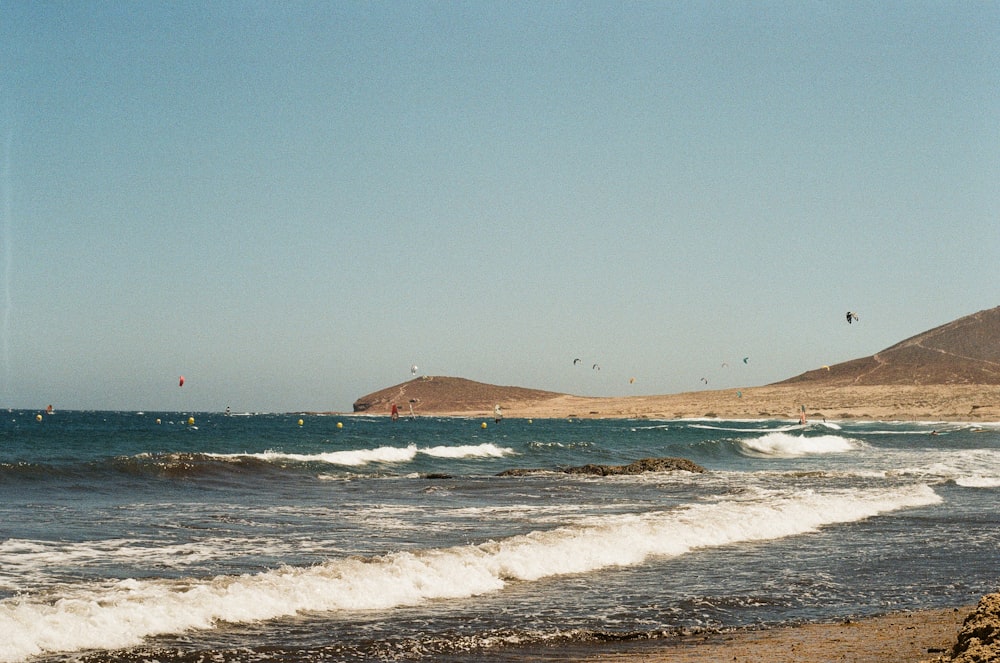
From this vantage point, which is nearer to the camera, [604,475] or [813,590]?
[813,590]

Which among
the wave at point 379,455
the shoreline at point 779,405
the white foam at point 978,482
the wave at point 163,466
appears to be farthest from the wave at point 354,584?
the shoreline at point 779,405

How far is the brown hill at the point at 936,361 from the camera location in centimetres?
11894

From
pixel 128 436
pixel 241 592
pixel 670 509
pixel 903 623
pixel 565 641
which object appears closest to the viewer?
pixel 565 641

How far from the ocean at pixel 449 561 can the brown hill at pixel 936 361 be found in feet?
318

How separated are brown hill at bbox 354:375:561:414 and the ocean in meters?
133

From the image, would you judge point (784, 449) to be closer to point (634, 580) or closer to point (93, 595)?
point (634, 580)

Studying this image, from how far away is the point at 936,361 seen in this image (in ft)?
412

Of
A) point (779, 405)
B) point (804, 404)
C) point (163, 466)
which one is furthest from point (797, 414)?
point (163, 466)

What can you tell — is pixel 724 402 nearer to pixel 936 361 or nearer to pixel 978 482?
pixel 936 361

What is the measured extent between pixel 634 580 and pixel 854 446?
50.8 m

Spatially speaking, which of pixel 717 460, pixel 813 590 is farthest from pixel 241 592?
pixel 717 460

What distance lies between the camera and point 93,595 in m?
10.6

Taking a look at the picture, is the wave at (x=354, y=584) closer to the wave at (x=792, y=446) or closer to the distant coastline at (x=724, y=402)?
the wave at (x=792, y=446)

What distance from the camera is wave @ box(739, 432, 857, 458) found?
5541cm
